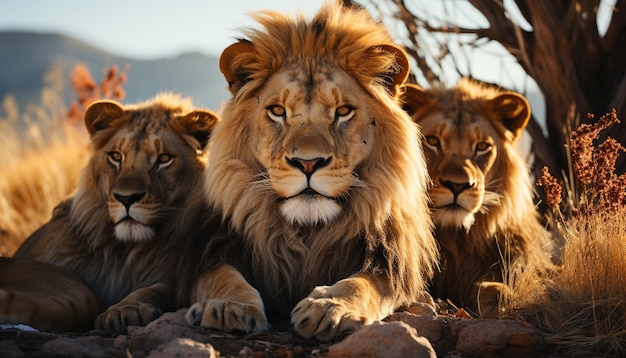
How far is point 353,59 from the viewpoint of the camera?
4.19 m

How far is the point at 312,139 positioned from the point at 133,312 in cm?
118

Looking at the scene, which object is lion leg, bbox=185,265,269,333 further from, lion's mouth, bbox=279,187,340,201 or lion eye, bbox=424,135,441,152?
lion eye, bbox=424,135,441,152

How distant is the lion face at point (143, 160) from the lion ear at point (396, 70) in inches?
47.0

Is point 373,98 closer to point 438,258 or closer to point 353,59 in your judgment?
point 353,59

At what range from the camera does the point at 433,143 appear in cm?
491

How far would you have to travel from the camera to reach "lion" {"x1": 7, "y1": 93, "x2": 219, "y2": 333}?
463cm

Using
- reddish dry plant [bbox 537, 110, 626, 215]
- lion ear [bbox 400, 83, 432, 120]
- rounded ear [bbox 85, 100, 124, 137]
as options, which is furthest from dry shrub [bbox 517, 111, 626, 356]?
rounded ear [bbox 85, 100, 124, 137]

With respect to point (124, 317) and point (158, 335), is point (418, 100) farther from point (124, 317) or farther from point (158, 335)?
point (158, 335)

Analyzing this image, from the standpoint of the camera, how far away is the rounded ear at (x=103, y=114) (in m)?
5.04

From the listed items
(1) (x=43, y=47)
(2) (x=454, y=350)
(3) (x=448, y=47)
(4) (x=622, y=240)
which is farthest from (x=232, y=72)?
(1) (x=43, y=47)

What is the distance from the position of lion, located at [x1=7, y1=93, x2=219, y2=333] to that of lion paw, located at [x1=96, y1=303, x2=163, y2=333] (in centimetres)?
22

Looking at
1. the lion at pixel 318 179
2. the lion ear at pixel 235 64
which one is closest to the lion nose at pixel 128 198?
the lion at pixel 318 179

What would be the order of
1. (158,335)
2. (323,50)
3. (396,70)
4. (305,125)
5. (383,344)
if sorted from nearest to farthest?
(383,344) → (158,335) → (305,125) → (323,50) → (396,70)

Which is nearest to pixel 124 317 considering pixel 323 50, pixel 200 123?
pixel 200 123
